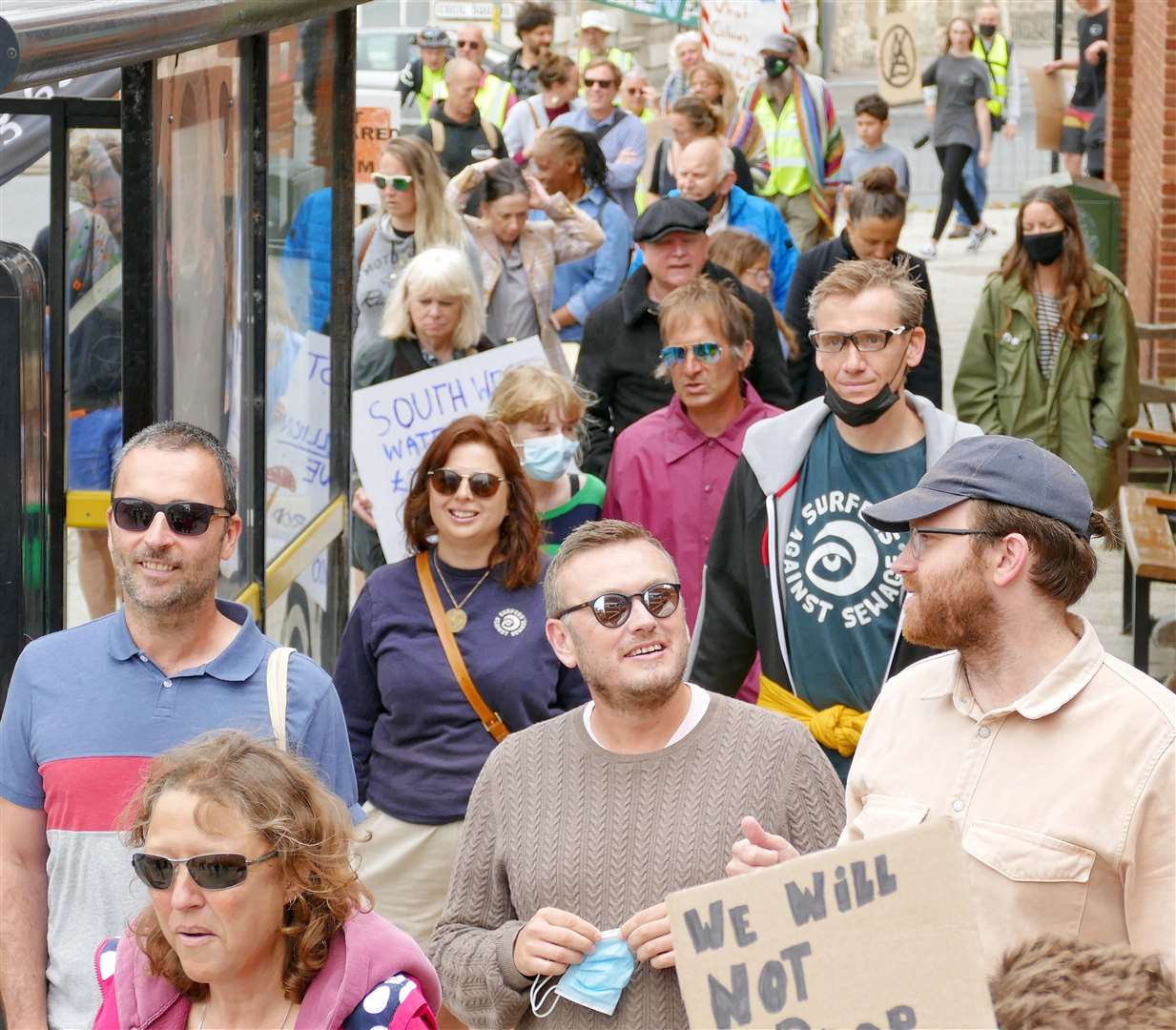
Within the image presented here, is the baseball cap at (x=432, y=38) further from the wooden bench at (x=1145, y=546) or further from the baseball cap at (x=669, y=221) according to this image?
the baseball cap at (x=669, y=221)

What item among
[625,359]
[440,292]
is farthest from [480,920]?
[440,292]

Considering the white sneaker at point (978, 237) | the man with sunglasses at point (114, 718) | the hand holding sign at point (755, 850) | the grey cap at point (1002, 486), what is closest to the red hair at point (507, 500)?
the man with sunglasses at point (114, 718)

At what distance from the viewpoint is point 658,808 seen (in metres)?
3.39

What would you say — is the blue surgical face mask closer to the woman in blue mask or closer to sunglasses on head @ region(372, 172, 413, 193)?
the woman in blue mask

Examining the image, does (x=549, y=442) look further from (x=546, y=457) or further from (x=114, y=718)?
(x=114, y=718)

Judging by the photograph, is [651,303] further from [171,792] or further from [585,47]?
[585,47]

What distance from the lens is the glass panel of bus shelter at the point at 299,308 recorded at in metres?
6.06

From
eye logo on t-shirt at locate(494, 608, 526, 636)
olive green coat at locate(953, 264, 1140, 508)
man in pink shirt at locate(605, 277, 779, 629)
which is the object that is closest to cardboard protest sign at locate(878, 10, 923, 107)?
olive green coat at locate(953, 264, 1140, 508)

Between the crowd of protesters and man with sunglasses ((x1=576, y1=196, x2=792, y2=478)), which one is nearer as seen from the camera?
the crowd of protesters

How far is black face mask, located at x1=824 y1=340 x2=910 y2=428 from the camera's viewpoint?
15.3 feet

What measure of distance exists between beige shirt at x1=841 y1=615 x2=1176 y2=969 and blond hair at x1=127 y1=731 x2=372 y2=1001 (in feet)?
2.80

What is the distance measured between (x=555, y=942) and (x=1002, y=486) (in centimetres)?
107

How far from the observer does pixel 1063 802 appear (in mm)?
3115

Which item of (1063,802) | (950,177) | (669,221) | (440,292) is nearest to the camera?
(1063,802)
